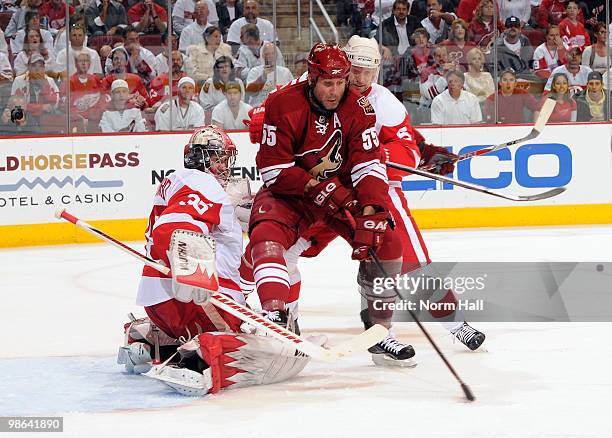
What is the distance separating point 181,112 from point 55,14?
1110 mm

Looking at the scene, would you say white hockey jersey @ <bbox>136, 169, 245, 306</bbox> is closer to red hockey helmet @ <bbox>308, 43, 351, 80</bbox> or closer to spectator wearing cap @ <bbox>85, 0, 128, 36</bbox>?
red hockey helmet @ <bbox>308, 43, 351, 80</bbox>

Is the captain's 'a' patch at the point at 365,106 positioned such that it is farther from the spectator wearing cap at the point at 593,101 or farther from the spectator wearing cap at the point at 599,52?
the spectator wearing cap at the point at 599,52

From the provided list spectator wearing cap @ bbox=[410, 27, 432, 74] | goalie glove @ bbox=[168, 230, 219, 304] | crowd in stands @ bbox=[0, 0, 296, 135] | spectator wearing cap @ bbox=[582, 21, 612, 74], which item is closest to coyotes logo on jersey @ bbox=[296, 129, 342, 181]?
goalie glove @ bbox=[168, 230, 219, 304]

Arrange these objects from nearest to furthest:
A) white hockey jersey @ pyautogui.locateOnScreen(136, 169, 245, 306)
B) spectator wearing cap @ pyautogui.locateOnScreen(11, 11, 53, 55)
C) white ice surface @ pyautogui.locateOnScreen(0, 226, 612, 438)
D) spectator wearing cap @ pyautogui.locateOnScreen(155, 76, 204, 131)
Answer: white ice surface @ pyautogui.locateOnScreen(0, 226, 612, 438) → white hockey jersey @ pyautogui.locateOnScreen(136, 169, 245, 306) → spectator wearing cap @ pyautogui.locateOnScreen(11, 11, 53, 55) → spectator wearing cap @ pyautogui.locateOnScreen(155, 76, 204, 131)

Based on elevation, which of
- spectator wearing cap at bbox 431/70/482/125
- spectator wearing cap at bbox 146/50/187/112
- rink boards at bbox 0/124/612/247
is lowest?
rink boards at bbox 0/124/612/247

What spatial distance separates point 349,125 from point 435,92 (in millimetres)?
5020

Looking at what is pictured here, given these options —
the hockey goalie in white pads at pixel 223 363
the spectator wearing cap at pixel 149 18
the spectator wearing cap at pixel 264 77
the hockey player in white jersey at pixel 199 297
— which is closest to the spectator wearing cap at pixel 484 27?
the spectator wearing cap at pixel 264 77

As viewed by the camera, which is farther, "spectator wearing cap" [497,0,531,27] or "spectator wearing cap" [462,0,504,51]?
"spectator wearing cap" [497,0,531,27]

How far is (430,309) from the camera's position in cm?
488

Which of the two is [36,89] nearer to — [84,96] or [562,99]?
[84,96]

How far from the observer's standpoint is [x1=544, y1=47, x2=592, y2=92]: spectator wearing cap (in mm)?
9453

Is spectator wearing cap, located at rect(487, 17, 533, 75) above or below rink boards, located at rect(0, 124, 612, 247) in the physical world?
above

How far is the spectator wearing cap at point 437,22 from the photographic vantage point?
367 inches

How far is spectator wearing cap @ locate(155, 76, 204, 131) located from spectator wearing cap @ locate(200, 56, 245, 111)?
8 cm
